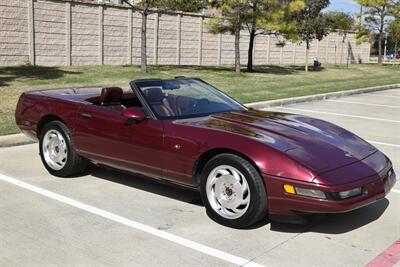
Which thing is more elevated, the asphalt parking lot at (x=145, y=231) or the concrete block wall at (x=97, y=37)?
the concrete block wall at (x=97, y=37)

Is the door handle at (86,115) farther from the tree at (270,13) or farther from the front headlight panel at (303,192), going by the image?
the tree at (270,13)

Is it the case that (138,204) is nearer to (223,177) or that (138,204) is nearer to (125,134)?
(125,134)

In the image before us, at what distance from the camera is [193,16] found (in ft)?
87.9

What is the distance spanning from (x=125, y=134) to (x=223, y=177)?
129 centimetres

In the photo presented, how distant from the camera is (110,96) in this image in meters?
5.98

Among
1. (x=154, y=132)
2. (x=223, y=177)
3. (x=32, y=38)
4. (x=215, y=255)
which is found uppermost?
(x=32, y=38)

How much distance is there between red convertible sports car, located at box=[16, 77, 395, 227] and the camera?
14.0 ft

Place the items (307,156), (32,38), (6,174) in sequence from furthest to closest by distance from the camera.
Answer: (32,38), (6,174), (307,156)

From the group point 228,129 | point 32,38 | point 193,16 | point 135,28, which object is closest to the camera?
point 228,129

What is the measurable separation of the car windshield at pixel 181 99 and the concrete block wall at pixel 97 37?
48.3 ft

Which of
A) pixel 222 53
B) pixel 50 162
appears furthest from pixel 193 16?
pixel 50 162

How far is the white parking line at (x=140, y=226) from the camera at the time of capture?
156 inches

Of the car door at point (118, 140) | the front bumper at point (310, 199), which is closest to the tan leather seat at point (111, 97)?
the car door at point (118, 140)

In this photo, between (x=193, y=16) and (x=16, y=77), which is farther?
(x=193, y=16)
